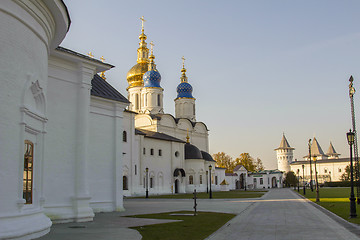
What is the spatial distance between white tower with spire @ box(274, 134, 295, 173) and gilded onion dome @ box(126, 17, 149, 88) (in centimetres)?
7825

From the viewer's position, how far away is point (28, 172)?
10562mm

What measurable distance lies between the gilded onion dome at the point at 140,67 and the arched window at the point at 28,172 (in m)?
53.7

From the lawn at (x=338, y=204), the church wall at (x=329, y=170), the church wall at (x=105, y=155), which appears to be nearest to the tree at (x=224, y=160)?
the church wall at (x=329, y=170)

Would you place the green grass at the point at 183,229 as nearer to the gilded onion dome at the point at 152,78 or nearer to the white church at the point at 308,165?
the gilded onion dome at the point at 152,78

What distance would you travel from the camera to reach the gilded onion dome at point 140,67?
6444 centimetres

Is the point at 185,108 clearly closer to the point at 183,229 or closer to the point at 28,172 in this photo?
the point at 183,229

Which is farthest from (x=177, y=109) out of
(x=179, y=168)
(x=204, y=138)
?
(x=179, y=168)

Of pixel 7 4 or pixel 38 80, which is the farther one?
pixel 38 80

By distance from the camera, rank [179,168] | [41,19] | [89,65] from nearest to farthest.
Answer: [41,19] < [89,65] < [179,168]

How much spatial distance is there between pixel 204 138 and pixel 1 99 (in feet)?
198

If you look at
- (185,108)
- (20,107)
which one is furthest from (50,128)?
(185,108)

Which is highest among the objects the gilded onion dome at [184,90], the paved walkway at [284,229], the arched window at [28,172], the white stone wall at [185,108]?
the gilded onion dome at [184,90]

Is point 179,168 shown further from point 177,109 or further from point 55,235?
point 55,235

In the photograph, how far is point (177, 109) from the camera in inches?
2704
